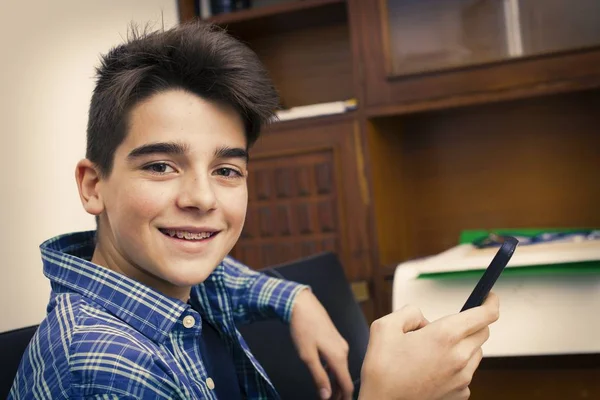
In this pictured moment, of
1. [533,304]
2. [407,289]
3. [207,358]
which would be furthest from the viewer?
[407,289]

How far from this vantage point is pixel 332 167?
1987 mm

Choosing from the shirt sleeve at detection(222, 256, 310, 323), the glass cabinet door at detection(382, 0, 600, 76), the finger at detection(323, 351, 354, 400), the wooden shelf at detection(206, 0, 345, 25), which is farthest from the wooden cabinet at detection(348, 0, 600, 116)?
the finger at detection(323, 351, 354, 400)

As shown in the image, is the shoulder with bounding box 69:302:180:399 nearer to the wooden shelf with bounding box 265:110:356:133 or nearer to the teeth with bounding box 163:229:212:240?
the teeth with bounding box 163:229:212:240

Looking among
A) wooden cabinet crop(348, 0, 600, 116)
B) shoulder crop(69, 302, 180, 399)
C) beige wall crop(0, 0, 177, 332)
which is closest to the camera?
shoulder crop(69, 302, 180, 399)

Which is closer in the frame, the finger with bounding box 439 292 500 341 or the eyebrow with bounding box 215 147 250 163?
the finger with bounding box 439 292 500 341

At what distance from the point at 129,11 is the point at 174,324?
5.68 ft

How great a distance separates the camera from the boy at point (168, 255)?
2.18ft

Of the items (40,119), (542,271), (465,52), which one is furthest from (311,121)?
(542,271)

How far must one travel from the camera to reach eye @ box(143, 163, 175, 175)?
2.59 feet

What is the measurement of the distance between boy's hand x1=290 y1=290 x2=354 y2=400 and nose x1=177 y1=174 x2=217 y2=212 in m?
0.31

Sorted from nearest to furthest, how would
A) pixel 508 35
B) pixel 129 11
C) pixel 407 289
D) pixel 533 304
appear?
pixel 533 304
pixel 407 289
pixel 508 35
pixel 129 11

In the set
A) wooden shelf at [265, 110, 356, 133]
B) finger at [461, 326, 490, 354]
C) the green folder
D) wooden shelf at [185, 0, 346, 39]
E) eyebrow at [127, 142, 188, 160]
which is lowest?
the green folder

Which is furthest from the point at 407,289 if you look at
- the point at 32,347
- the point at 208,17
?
the point at 208,17

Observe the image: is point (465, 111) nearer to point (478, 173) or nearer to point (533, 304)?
point (478, 173)
